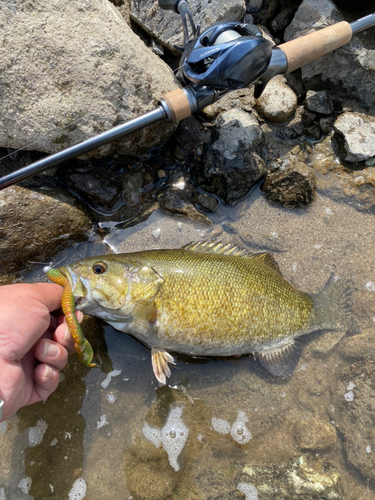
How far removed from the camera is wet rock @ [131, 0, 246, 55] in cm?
398

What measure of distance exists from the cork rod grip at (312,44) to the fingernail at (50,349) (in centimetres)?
344

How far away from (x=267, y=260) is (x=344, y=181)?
4.81 feet

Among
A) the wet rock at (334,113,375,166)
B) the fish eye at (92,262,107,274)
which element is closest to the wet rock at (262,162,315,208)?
the wet rock at (334,113,375,166)

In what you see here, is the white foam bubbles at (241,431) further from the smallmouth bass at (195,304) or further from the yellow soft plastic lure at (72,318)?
the yellow soft plastic lure at (72,318)

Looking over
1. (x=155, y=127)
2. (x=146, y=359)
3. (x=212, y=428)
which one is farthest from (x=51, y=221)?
(x=212, y=428)

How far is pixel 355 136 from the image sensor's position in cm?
399

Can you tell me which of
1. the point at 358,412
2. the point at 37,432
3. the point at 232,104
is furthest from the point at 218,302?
the point at 232,104

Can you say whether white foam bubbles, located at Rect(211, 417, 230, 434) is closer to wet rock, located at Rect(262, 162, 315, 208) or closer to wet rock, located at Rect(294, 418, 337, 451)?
wet rock, located at Rect(294, 418, 337, 451)

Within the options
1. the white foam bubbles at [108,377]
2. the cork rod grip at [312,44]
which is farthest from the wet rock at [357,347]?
the cork rod grip at [312,44]

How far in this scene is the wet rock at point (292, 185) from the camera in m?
3.80

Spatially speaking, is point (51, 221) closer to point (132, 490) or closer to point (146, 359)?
point (146, 359)

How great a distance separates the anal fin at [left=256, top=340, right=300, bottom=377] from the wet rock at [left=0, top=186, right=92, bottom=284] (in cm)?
228

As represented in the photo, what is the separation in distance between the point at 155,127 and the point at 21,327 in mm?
2360

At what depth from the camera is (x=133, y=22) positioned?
419 centimetres
